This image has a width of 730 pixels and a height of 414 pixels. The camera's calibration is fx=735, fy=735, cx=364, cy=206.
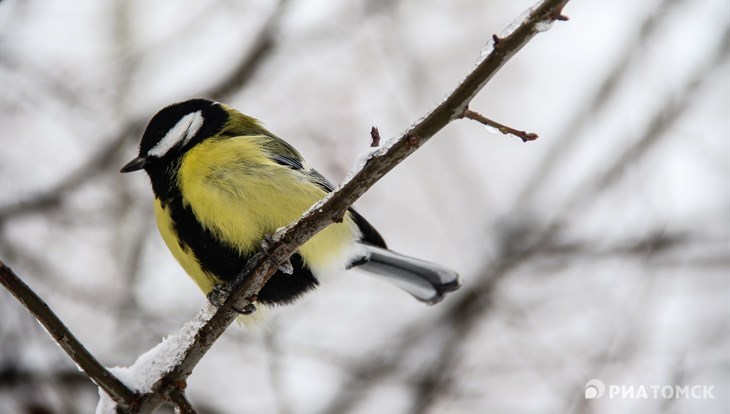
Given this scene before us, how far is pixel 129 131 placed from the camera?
520 cm

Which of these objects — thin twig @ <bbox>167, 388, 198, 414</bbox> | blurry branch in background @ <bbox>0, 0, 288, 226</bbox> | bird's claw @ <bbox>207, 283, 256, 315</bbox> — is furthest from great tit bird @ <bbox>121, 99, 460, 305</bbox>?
blurry branch in background @ <bbox>0, 0, 288, 226</bbox>

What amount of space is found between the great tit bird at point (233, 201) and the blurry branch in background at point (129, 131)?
1.75 m

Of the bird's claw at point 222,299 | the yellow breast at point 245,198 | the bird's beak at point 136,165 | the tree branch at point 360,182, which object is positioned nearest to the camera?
the tree branch at point 360,182

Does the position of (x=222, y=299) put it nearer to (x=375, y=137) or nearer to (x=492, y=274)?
(x=375, y=137)

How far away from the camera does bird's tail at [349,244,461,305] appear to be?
12.0 feet

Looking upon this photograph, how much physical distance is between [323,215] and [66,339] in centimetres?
81

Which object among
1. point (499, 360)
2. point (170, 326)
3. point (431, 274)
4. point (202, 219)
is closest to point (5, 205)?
point (170, 326)

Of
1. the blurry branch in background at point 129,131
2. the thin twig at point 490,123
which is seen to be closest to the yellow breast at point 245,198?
the thin twig at point 490,123

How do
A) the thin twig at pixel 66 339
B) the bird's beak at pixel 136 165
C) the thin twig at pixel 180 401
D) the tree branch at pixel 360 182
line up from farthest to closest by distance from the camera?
the bird's beak at pixel 136 165 < the thin twig at pixel 180 401 < the thin twig at pixel 66 339 < the tree branch at pixel 360 182

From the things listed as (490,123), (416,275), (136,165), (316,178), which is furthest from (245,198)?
(490,123)

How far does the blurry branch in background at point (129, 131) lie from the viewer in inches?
194

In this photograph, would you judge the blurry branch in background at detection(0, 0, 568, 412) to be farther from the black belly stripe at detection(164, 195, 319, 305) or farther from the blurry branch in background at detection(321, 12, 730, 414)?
the blurry branch in background at detection(321, 12, 730, 414)

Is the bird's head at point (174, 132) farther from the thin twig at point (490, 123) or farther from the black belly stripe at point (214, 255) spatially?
the thin twig at point (490, 123)

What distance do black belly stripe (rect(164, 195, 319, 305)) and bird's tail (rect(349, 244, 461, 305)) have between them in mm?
537
